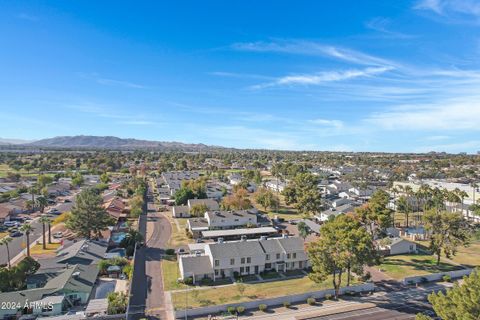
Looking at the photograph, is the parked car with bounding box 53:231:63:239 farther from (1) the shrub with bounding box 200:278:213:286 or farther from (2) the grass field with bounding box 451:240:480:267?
(2) the grass field with bounding box 451:240:480:267

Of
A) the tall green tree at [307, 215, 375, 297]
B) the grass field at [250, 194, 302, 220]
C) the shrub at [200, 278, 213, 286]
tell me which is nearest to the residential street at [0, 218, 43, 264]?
the shrub at [200, 278, 213, 286]

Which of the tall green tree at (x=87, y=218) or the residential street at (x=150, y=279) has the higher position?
the tall green tree at (x=87, y=218)

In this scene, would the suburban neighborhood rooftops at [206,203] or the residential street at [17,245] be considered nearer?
the residential street at [17,245]

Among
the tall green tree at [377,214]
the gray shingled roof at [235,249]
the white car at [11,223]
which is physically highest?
the tall green tree at [377,214]

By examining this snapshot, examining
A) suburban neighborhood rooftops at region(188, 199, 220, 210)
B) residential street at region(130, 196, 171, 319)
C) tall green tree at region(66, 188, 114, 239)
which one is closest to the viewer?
residential street at region(130, 196, 171, 319)

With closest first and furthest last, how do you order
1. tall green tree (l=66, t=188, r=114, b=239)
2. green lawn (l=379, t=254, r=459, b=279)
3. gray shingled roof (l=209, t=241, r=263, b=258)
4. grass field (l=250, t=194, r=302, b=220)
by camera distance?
1. gray shingled roof (l=209, t=241, r=263, b=258)
2. green lawn (l=379, t=254, r=459, b=279)
3. tall green tree (l=66, t=188, r=114, b=239)
4. grass field (l=250, t=194, r=302, b=220)

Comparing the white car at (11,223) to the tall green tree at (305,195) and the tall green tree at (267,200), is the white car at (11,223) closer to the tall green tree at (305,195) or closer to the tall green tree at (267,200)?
the tall green tree at (267,200)

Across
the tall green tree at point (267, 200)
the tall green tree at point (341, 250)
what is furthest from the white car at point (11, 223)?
the tall green tree at point (341, 250)
